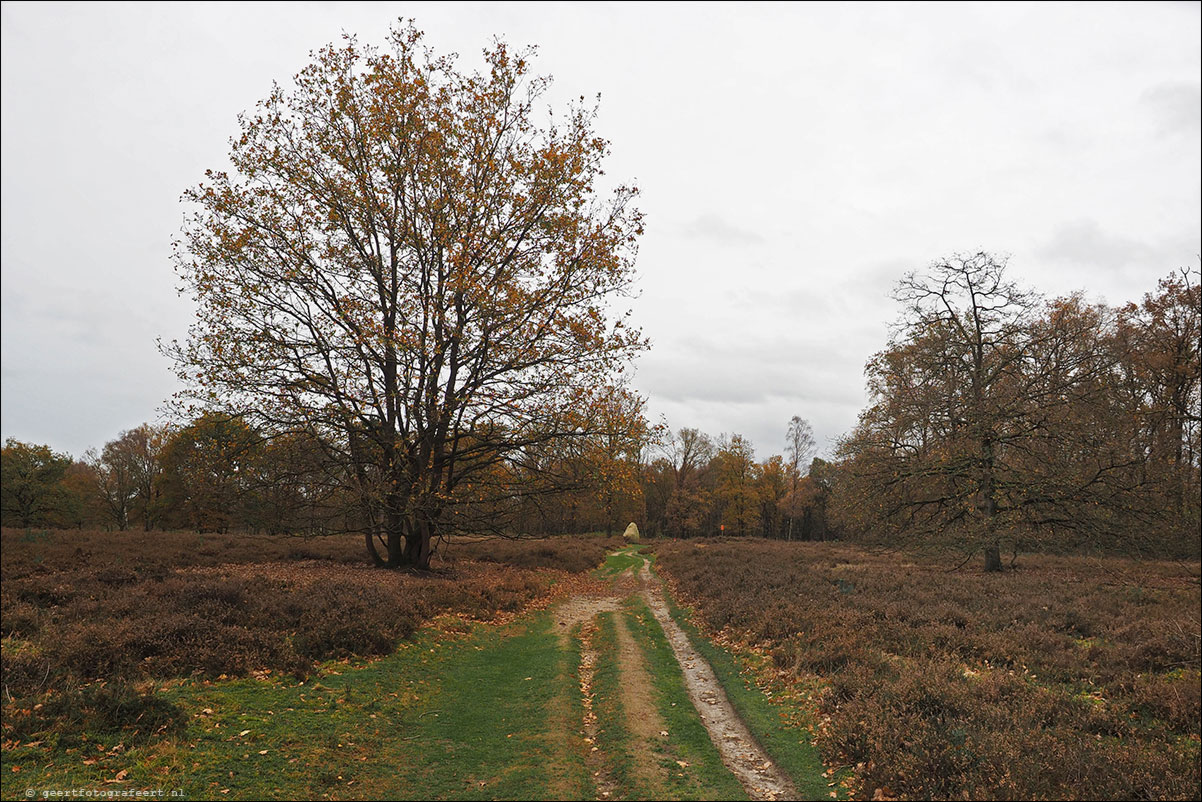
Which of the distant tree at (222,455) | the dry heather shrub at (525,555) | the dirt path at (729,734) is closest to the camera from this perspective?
the dirt path at (729,734)

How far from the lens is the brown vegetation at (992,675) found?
5.80 m

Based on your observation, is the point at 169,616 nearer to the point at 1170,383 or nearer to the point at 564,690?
the point at 564,690

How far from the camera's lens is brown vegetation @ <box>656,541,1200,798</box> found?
580cm

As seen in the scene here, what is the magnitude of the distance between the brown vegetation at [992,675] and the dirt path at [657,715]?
920 mm

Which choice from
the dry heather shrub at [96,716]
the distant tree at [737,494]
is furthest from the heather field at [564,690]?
the distant tree at [737,494]

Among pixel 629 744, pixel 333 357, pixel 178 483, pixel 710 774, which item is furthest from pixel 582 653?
pixel 178 483

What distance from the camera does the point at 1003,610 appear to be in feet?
44.8

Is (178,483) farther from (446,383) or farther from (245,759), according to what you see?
(245,759)

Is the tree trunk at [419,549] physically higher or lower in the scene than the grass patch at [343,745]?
higher

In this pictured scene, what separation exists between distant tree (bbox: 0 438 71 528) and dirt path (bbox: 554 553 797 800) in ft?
134

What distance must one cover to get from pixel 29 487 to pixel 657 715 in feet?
154

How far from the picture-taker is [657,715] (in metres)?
8.22

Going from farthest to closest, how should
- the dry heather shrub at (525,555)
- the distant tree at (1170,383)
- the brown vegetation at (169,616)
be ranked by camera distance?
the dry heather shrub at (525,555) < the distant tree at (1170,383) < the brown vegetation at (169,616)

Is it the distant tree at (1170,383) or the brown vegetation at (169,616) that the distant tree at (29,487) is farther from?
the distant tree at (1170,383)
